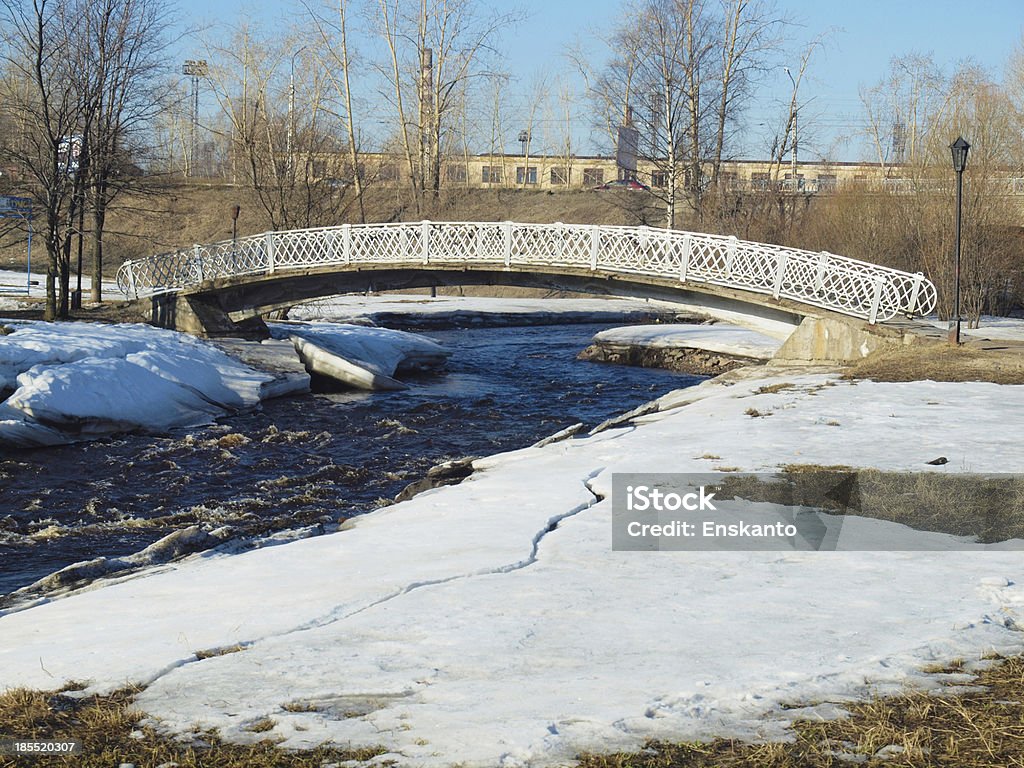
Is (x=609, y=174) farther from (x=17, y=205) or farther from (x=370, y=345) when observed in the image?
(x=370, y=345)

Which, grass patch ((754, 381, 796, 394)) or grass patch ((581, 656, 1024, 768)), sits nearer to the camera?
grass patch ((581, 656, 1024, 768))

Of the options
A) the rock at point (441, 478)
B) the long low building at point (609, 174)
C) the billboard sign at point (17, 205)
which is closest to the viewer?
Answer: the rock at point (441, 478)

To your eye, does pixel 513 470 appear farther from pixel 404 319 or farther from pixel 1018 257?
pixel 404 319

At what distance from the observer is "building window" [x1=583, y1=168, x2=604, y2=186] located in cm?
5544

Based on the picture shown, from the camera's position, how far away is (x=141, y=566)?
7547 mm

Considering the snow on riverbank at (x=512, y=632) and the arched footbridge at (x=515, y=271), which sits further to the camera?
the arched footbridge at (x=515, y=271)

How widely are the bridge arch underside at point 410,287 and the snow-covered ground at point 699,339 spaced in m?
2.66

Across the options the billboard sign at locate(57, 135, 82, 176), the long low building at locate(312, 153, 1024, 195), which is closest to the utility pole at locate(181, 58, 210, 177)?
the long low building at locate(312, 153, 1024, 195)

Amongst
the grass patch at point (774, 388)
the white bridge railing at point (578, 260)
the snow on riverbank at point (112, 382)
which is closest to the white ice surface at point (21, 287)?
the white bridge railing at point (578, 260)

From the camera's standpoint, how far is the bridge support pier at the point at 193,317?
68.5 feet

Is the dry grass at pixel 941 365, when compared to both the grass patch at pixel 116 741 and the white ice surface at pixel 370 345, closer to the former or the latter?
the white ice surface at pixel 370 345

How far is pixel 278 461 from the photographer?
43.2 feet

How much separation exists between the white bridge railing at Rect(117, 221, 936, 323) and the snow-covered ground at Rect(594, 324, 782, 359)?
279 centimetres

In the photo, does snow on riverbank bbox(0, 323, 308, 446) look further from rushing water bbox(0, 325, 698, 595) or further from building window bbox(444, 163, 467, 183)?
building window bbox(444, 163, 467, 183)
